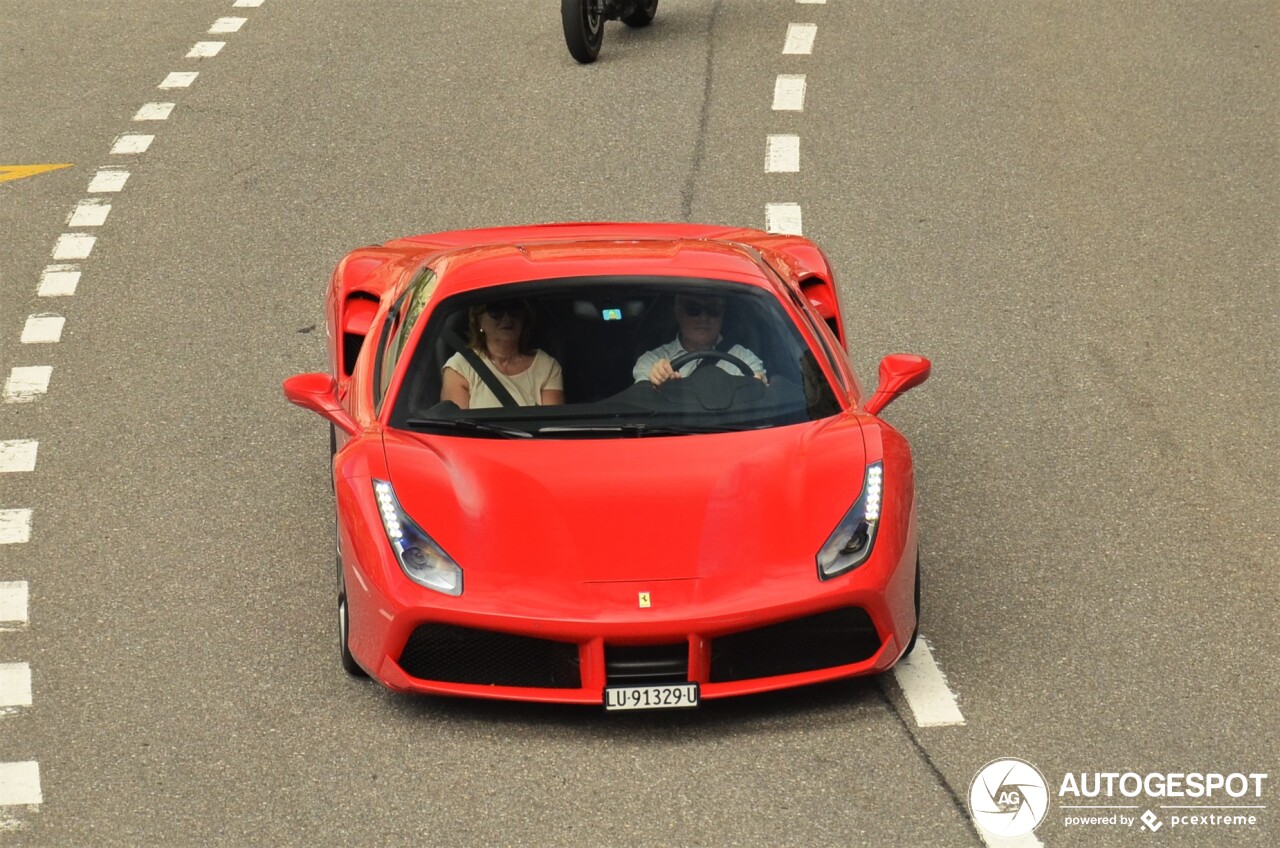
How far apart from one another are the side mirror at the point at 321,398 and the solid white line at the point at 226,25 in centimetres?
1060

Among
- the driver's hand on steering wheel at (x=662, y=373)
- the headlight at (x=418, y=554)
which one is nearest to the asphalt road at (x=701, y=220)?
the headlight at (x=418, y=554)

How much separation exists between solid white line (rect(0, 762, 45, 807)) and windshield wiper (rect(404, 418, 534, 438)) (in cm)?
178

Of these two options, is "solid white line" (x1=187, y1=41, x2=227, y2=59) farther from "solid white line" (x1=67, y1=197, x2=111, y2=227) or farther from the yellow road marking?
"solid white line" (x1=67, y1=197, x2=111, y2=227)

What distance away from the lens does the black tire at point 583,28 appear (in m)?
15.9

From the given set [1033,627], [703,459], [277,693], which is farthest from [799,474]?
[277,693]

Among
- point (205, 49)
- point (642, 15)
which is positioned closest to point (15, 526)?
point (205, 49)

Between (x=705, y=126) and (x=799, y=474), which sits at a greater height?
(x=799, y=474)

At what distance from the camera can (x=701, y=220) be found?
41.9 ft

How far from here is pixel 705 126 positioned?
14.7 metres

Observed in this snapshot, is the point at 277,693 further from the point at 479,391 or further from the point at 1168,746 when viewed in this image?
the point at 1168,746

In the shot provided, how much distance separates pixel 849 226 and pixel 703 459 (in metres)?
6.16

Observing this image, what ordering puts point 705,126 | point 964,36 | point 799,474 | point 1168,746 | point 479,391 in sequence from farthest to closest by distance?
point 964,36, point 705,126, point 479,391, point 799,474, point 1168,746

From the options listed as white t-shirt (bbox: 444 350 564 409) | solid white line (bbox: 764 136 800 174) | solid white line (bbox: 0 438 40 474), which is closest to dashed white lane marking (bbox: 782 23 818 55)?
solid white line (bbox: 764 136 800 174)
